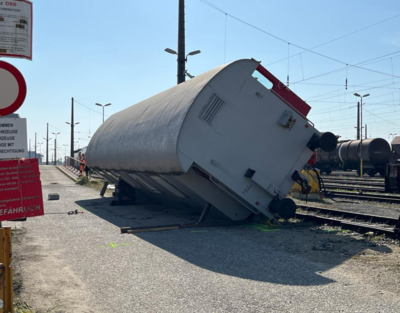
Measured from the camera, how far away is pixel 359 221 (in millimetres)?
10586

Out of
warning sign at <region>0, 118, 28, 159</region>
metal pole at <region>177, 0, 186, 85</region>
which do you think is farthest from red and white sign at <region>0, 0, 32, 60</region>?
metal pole at <region>177, 0, 186, 85</region>

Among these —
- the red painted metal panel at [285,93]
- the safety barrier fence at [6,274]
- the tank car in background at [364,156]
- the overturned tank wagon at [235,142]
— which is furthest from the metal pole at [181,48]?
the safety barrier fence at [6,274]

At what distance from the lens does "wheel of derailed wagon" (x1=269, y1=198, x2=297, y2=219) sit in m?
9.31

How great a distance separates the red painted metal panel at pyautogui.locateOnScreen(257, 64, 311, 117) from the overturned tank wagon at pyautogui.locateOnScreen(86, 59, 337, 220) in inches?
0.9

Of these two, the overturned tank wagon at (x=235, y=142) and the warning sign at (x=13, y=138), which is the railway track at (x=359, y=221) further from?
the warning sign at (x=13, y=138)

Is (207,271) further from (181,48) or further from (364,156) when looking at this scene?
(364,156)

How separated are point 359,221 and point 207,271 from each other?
599cm

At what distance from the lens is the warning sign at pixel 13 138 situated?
370 centimetres

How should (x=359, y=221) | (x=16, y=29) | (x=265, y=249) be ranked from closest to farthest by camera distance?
(x=16, y=29) < (x=265, y=249) < (x=359, y=221)

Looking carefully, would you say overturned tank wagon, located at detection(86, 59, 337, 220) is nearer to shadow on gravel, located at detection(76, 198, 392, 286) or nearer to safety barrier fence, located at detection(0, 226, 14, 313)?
shadow on gravel, located at detection(76, 198, 392, 286)

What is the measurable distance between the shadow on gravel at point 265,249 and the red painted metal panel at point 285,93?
107 inches

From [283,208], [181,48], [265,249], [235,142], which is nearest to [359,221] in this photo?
[283,208]

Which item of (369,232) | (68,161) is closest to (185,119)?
(369,232)

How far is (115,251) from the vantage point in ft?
24.0
